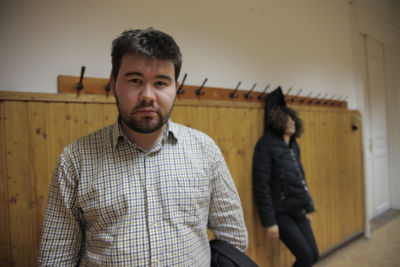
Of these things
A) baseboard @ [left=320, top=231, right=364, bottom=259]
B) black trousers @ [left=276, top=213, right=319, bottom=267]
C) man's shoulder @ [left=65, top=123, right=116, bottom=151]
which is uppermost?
man's shoulder @ [left=65, top=123, right=116, bottom=151]

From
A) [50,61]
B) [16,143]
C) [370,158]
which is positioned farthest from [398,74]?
[16,143]

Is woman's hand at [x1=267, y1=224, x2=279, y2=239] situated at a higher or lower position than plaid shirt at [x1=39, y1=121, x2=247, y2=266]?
lower

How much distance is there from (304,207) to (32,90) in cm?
203

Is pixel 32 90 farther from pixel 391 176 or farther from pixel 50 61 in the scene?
pixel 391 176

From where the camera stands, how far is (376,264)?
1.78 meters

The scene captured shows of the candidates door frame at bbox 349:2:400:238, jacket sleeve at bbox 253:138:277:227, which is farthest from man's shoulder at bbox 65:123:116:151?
door frame at bbox 349:2:400:238

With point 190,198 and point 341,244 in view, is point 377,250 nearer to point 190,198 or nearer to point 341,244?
point 341,244

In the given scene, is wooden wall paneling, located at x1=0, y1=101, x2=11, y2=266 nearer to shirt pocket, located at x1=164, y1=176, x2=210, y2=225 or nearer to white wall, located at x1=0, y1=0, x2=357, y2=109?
white wall, located at x1=0, y1=0, x2=357, y2=109

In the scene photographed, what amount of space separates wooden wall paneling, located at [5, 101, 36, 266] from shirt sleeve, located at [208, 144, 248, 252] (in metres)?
0.91

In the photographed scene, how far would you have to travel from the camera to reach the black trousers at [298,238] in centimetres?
170

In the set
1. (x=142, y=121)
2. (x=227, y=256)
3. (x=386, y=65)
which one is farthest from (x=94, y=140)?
(x=386, y=65)

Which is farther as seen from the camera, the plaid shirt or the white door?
the white door

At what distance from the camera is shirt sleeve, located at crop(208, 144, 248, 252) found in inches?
37.9

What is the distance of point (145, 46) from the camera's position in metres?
0.77
